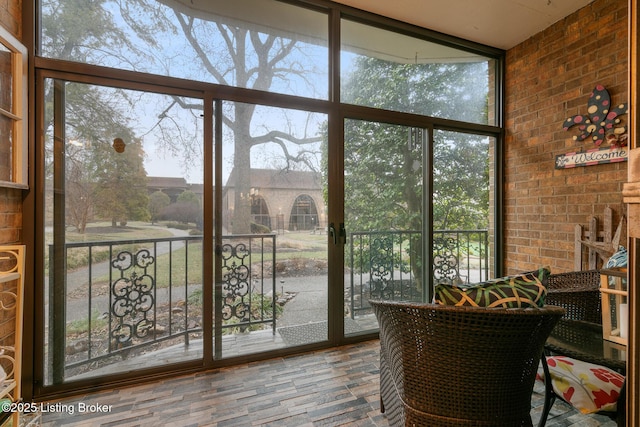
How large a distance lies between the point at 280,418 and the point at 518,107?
3533 millimetres

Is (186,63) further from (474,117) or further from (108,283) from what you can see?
(474,117)

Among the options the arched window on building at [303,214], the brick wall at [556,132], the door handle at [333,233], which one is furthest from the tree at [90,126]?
the brick wall at [556,132]

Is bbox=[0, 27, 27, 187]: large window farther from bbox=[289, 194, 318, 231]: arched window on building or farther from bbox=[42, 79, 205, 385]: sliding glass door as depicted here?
bbox=[289, 194, 318, 231]: arched window on building

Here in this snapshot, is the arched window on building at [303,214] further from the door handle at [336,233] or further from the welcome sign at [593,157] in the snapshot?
the welcome sign at [593,157]

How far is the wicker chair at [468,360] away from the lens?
0.99m

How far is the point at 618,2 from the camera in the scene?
2.25m

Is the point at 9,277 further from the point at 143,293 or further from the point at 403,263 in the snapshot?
the point at 403,263

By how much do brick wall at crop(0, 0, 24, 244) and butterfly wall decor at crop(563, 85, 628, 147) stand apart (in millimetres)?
4077

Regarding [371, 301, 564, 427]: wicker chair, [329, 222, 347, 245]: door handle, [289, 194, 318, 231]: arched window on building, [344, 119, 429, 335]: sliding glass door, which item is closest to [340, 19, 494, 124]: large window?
[344, 119, 429, 335]: sliding glass door

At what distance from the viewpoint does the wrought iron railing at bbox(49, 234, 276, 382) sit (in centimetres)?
184

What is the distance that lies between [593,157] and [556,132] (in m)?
0.42

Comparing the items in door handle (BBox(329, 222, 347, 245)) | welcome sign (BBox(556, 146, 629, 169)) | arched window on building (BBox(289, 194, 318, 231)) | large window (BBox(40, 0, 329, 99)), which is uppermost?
large window (BBox(40, 0, 329, 99))

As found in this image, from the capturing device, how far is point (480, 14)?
2580mm

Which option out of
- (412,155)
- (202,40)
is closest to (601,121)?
(412,155)
